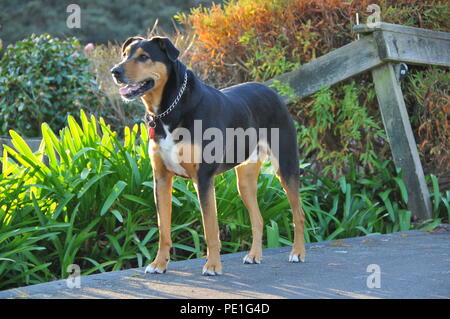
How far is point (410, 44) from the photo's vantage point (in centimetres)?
679

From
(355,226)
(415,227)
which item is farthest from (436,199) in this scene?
(355,226)

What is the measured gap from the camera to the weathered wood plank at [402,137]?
6695mm

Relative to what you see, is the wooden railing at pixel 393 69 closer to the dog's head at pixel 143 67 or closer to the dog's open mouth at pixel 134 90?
the dog's head at pixel 143 67

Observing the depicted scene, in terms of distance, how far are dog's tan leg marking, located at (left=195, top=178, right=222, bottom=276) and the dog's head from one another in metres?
0.75

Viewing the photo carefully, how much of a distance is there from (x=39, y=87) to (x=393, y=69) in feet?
15.3

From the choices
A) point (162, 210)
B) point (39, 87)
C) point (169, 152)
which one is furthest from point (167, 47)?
point (39, 87)

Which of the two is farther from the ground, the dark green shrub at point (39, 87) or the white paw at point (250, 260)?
the dark green shrub at point (39, 87)

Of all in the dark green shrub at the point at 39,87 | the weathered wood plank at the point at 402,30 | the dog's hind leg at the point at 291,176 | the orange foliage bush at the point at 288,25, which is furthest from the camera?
the dark green shrub at the point at 39,87

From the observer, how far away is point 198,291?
4.21 metres

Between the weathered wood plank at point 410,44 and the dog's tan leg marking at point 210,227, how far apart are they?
9.15 ft

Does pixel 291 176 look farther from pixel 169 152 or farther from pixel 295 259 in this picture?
pixel 169 152

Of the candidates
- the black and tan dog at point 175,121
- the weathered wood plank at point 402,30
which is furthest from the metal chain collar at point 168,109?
the weathered wood plank at point 402,30

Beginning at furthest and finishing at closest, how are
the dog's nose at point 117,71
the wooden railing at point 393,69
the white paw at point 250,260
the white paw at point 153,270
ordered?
the wooden railing at point 393,69, the white paw at point 250,260, the white paw at point 153,270, the dog's nose at point 117,71
